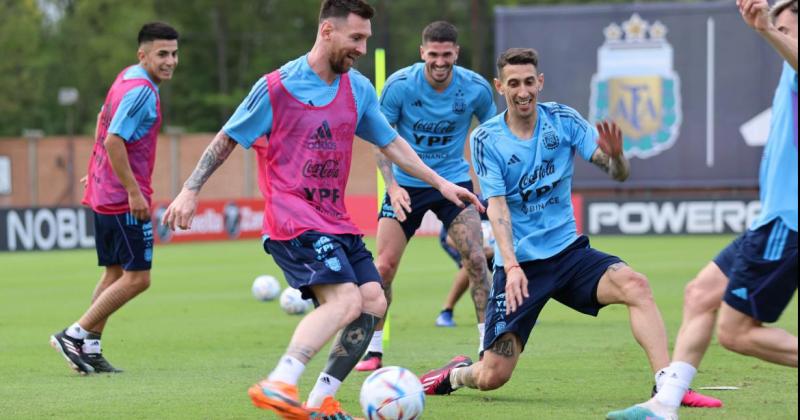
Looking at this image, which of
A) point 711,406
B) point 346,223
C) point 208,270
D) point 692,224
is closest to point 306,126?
point 346,223

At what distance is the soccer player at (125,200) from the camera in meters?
9.35

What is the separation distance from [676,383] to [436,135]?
4.01 metres

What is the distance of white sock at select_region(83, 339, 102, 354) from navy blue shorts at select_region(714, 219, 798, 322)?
16.7 feet

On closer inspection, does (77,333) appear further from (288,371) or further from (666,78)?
(666,78)

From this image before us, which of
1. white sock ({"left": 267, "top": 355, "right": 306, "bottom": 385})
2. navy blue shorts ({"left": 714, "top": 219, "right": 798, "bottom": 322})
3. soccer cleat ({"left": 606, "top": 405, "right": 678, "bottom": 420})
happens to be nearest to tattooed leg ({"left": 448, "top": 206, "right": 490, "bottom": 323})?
soccer cleat ({"left": 606, "top": 405, "right": 678, "bottom": 420})

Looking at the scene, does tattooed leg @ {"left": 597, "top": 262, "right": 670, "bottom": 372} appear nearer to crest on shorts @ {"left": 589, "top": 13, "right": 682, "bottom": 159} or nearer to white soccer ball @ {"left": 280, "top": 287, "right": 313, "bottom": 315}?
white soccer ball @ {"left": 280, "top": 287, "right": 313, "bottom": 315}

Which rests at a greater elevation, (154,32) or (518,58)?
(154,32)

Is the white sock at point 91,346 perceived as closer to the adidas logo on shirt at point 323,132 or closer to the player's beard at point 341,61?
the adidas logo on shirt at point 323,132

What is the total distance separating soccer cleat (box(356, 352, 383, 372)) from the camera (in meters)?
9.52

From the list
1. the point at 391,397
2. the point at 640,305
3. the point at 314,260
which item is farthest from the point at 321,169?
the point at 640,305

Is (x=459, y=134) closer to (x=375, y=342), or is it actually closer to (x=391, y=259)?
(x=391, y=259)

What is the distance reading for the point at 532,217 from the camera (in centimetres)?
778

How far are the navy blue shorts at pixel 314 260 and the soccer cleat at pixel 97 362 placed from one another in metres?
2.98

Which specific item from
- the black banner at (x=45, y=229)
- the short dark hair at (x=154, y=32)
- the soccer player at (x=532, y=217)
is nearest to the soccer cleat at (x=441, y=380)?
the soccer player at (x=532, y=217)
